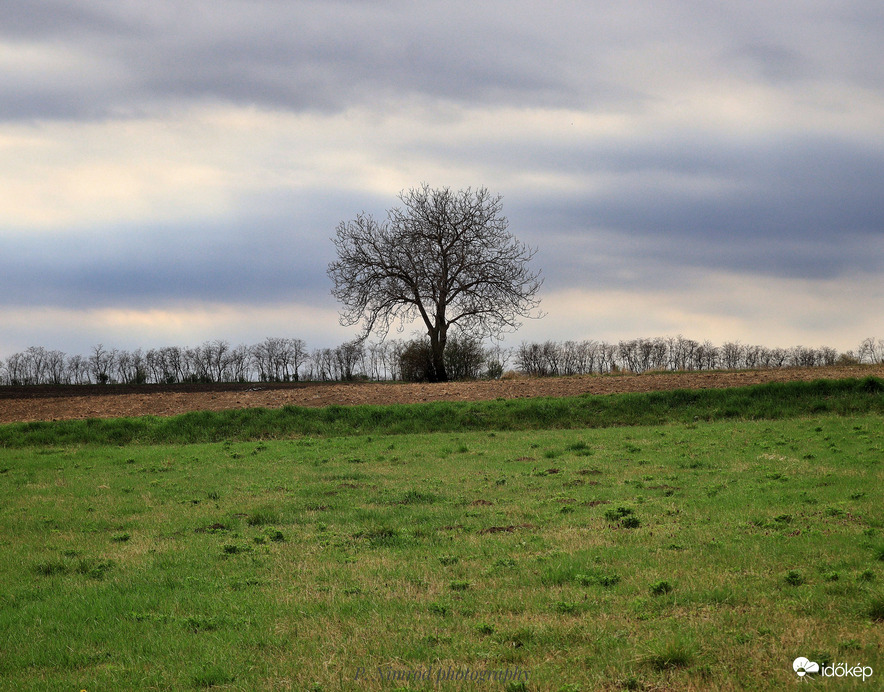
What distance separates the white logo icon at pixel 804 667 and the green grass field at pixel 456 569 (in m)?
0.07

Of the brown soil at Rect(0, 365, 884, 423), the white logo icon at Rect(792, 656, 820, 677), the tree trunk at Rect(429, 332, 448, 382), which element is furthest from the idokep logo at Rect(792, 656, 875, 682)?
the tree trunk at Rect(429, 332, 448, 382)

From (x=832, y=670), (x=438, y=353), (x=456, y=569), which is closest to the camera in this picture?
(x=832, y=670)

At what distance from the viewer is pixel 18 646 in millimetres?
7531

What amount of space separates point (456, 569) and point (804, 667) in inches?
176

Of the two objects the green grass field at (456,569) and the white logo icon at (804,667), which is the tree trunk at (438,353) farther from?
the white logo icon at (804,667)

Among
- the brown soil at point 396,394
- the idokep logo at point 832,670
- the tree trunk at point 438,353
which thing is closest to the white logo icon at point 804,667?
the idokep logo at point 832,670

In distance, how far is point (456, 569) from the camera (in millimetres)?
9391

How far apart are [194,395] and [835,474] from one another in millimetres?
26917

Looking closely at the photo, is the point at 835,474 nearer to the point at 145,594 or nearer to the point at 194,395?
the point at 145,594

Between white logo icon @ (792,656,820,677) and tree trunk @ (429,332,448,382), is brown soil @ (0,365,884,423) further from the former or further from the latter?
white logo icon @ (792,656,820,677)

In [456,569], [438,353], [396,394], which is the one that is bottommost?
[456,569]

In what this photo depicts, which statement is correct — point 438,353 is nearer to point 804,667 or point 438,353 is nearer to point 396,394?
point 396,394

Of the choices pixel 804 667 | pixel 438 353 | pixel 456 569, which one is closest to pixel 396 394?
pixel 438 353

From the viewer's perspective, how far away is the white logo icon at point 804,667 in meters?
5.81
